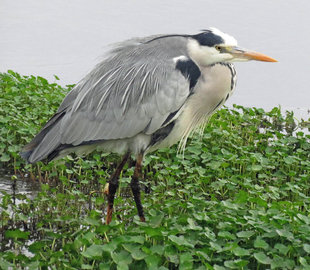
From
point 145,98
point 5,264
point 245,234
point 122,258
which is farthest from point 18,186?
point 245,234

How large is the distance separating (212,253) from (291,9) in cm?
760

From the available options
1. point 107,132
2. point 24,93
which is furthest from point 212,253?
point 24,93

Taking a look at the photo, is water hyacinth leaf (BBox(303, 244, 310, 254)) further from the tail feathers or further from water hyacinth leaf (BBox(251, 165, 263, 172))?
the tail feathers

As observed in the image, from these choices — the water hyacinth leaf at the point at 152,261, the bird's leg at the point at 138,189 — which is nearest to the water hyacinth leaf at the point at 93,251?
the water hyacinth leaf at the point at 152,261

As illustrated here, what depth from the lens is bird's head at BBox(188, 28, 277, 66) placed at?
4621mm

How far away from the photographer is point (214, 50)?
4633 millimetres

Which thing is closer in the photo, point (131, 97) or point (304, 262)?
point (304, 262)

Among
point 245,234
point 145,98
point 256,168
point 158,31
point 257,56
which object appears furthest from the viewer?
point 158,31

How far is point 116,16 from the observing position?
34.2 feet

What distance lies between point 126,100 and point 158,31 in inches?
195

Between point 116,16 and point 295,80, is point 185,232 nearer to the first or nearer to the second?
point 295,80

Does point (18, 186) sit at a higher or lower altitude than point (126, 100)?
lower

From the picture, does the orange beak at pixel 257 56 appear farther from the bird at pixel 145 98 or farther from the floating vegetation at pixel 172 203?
the floating vegetation at pixel 172 203

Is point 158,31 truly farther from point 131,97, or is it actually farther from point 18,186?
point 131,97
